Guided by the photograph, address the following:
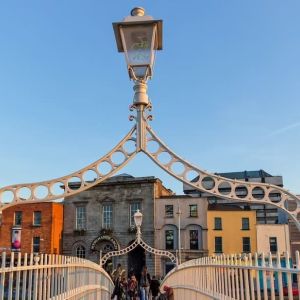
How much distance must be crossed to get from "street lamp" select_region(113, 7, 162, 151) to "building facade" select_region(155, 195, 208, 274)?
34110 mm

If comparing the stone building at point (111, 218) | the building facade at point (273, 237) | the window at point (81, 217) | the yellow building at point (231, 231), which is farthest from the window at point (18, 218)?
the building facade at point (273, 237)

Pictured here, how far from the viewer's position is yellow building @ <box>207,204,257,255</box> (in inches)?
1631

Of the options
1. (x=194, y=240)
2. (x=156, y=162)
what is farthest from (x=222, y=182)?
(x=194, y=240)

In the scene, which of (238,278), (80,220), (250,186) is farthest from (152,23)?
(80,220)

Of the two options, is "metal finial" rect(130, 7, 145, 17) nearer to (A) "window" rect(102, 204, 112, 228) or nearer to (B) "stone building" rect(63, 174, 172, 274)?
(B) "stone building" rect(63, 174, 172, 274)

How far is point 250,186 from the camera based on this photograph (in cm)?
749

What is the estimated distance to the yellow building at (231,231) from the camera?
1631 inches

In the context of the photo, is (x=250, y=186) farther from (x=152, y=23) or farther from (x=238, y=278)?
(x=152, y=23)

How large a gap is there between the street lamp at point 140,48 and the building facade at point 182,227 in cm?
3411

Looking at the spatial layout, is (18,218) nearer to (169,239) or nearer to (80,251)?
(80,251)

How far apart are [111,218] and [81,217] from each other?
3.22 meters

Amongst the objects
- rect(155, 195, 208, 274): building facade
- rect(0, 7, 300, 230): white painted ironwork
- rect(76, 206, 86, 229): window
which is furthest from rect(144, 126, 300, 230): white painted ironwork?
rect(76, 206, 86, 229): window

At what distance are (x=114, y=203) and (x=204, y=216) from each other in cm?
892

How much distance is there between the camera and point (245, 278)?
5.64 m
